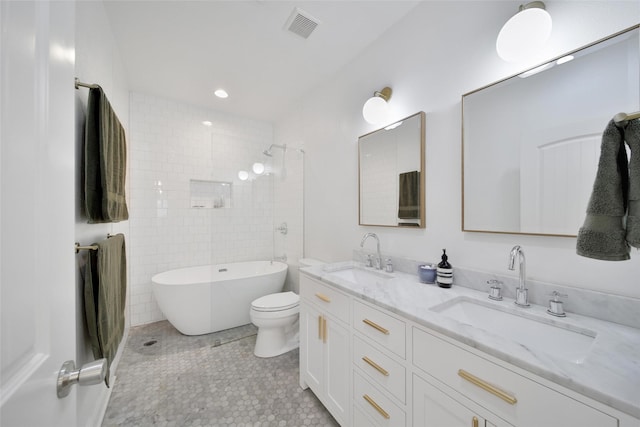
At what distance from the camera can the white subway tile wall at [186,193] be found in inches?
111

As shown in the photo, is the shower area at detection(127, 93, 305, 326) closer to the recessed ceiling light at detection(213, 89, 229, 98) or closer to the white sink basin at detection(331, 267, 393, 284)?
the recessed ceiling light at detection(213, 89, 229, 98)

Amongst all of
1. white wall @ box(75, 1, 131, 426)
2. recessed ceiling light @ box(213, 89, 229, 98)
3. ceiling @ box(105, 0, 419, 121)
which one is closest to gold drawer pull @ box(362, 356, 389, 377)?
white wall @ box(75, 1, 131, 426)

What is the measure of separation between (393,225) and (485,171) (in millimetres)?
690

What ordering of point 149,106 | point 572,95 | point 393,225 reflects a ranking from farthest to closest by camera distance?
point 149,106
point 393,225
point 572,95

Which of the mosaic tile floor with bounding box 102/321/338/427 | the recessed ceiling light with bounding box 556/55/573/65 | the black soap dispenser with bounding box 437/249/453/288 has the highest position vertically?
the recessed ceiling light with bounding box 556/55/573/65

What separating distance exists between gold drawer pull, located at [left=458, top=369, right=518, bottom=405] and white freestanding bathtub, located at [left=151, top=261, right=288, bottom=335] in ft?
7.49

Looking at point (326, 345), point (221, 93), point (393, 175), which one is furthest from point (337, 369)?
point (221, 93)

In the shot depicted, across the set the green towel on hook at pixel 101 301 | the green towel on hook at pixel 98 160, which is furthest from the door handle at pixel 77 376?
the green towel on hook at pixel 98 160

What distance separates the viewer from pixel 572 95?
3.41 ft

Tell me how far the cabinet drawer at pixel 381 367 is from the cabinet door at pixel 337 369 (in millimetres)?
96

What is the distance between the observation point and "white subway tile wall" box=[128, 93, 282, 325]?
282 cm

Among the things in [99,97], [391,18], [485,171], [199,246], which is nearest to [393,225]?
[485,171]

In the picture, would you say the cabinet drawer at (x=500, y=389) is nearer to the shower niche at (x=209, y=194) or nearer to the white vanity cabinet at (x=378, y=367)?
the white vanity cabinet at (x=378, y=367)

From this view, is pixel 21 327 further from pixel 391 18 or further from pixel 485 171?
pixel 391 18
